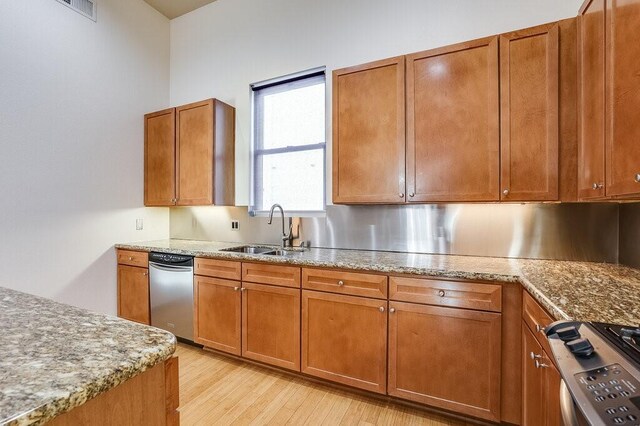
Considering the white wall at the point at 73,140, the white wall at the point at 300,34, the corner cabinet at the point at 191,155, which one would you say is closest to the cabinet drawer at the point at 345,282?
the white wall at the point at 300,34

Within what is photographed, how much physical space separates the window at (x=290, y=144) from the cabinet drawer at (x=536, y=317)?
5.74ft

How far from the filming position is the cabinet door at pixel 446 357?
1.63m

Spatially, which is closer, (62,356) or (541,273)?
(62,356)

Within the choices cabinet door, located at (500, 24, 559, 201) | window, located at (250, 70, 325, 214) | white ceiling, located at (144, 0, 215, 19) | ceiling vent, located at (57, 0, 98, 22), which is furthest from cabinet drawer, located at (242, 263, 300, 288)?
white ceiling, located at (144, 0, 215, 19)

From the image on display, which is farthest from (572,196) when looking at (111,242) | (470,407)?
(111,242)

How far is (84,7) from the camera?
9.24ft

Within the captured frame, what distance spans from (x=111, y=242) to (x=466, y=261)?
328cm

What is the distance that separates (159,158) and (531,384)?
356 centimetres

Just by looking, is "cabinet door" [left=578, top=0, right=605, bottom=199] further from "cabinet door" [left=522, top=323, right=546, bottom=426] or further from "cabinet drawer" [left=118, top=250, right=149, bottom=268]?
"cabinet drawer" [left=118, top=250, right=149, bottom=268]

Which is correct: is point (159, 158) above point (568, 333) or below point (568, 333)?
above

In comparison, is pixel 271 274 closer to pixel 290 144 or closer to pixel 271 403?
pixel 271 403

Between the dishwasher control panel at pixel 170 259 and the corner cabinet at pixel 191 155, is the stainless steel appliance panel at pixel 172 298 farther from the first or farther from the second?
the corner cabinet at pixel 191 155

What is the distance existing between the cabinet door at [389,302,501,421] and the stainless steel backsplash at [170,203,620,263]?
67cm

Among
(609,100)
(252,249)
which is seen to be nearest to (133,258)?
Answer: (252,249)
